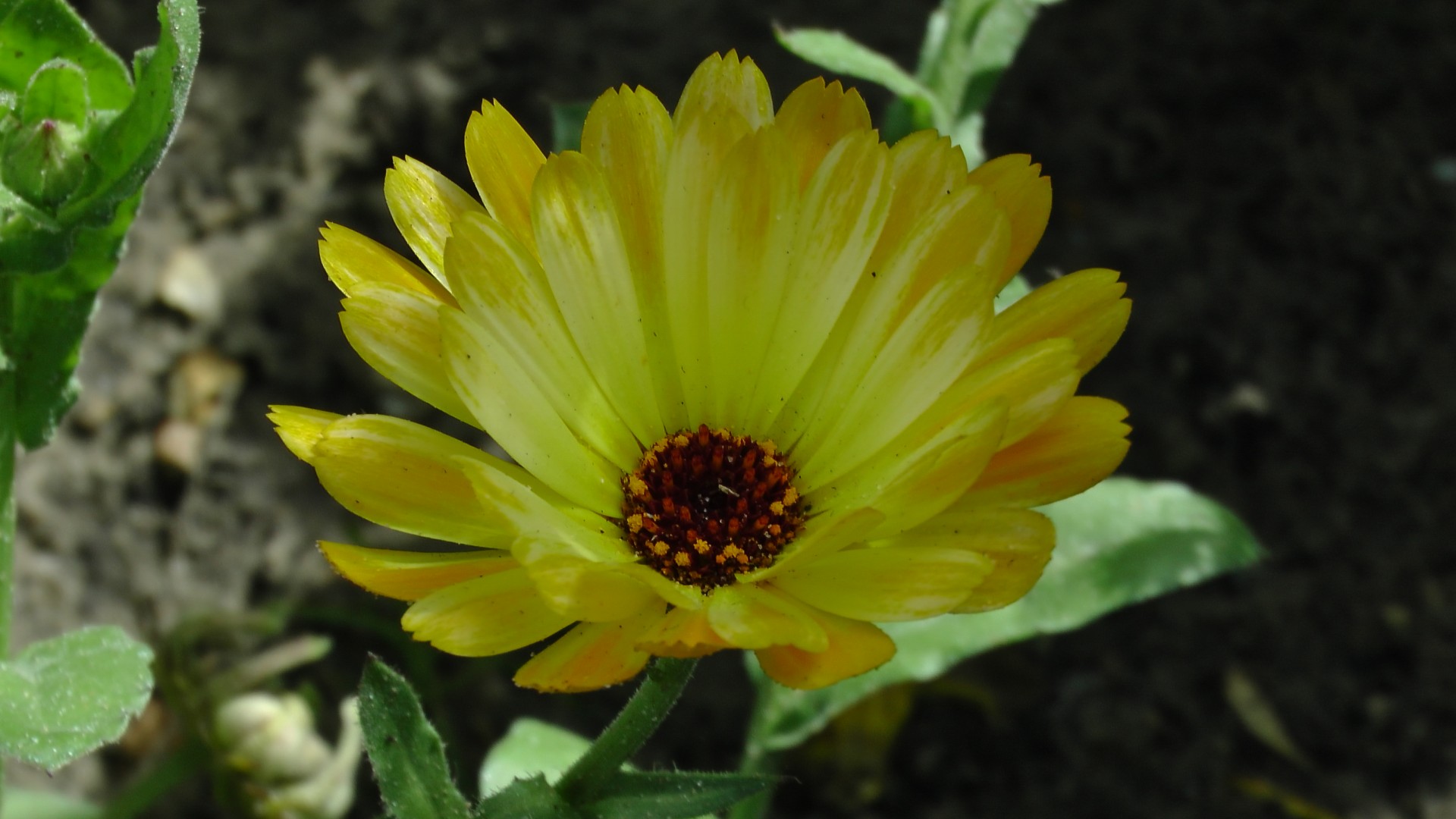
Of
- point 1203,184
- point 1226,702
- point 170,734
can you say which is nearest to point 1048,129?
point 1203,184

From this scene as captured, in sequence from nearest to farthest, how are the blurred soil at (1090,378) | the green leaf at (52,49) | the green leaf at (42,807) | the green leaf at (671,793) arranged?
the green leaf at (671,793) < the green leaf at (52,49) < the green leaf at (42,807) < the blurred soil at (1090,378)

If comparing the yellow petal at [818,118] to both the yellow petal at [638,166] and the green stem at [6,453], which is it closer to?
the yellow petal at [638,166]

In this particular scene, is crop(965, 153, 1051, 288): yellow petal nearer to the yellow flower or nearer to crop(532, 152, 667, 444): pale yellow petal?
the yellow flower

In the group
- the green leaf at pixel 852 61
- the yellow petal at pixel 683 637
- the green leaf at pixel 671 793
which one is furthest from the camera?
the green leaf at pixel 852 61

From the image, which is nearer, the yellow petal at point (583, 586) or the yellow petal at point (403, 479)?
the yellow petal at point (583, 586)

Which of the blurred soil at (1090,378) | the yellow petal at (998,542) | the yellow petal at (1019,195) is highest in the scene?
the yellow petal at (1019,195)

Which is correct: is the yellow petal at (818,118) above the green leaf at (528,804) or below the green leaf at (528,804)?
above

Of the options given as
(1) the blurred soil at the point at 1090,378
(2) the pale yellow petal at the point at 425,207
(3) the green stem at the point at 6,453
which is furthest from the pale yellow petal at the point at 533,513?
(1) the blurred soil at the point at 1090,378

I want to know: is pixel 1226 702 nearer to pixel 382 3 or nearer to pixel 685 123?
pixel 685 123
